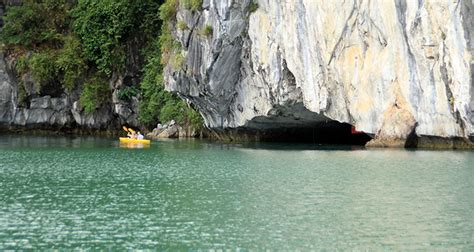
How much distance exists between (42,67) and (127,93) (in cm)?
628

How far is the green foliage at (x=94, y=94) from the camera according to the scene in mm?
58094

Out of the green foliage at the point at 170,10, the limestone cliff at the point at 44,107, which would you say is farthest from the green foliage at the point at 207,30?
the limestone cliff at the point at 44,107

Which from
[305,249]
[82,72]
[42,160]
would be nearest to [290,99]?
[42,160]

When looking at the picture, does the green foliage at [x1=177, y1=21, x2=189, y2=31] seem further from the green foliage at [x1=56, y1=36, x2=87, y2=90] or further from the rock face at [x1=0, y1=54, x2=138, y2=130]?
the rock face at [x1=0, y1=54, x2=138, y2=130]

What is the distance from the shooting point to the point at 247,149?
41.5 meters

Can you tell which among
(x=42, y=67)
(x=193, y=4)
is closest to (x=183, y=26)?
(x=193, y=4)

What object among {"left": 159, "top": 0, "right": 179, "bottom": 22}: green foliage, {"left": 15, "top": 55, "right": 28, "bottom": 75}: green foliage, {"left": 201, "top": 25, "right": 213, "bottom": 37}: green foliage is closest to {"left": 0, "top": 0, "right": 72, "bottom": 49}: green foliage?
{"left": 15, "top": 55, "right": 28, "bottom": 75}: green foliage

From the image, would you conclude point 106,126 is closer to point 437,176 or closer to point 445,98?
point 445,98

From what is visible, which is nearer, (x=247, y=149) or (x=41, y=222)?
(x=41, y=222)

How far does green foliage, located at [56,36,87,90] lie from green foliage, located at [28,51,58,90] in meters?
0.52

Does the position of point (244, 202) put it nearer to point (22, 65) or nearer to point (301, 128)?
point (301, 128)

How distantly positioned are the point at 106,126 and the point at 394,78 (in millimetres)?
29194

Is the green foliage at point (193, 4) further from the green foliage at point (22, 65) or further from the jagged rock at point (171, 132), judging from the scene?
the green foliage at point (22, 65)

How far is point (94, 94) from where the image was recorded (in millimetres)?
58594
